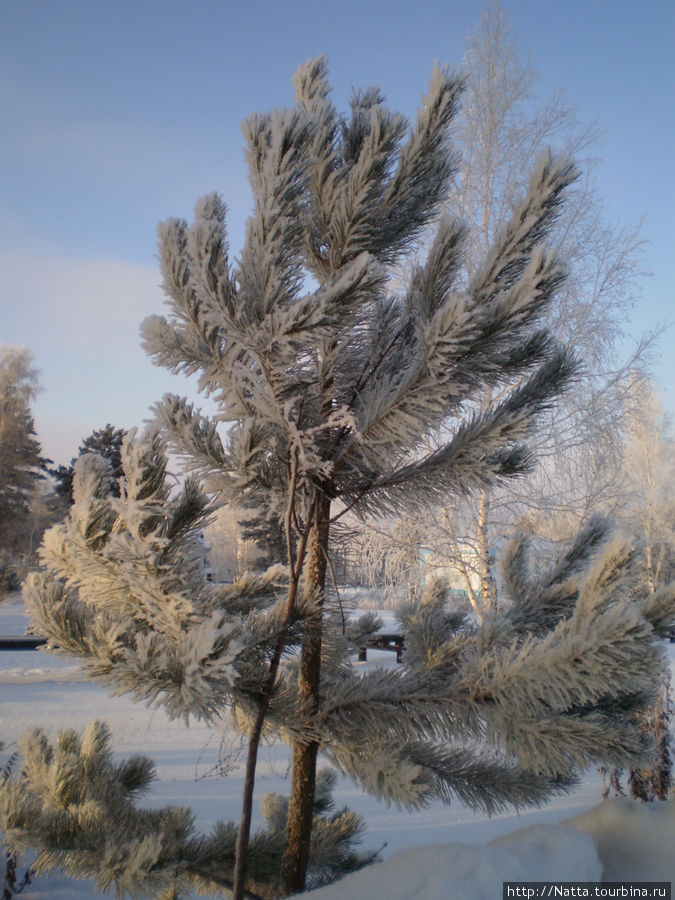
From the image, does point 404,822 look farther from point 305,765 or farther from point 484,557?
point 305,765

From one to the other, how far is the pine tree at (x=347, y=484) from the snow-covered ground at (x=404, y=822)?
0.15 m

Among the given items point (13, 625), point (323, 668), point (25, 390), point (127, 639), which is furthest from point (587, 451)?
point (13, 625)

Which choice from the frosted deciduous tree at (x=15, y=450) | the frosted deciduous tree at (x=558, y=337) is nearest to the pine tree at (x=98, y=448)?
the frosted deciduous tree at (x=15, y=450)

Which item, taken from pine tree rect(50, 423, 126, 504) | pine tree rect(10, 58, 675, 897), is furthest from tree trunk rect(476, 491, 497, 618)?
pine tree rect(50, 423, 126, 504)

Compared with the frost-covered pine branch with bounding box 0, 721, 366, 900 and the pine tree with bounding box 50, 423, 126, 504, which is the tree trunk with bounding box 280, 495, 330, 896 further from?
the pine tree with bounding box 50, 423, 126, 504

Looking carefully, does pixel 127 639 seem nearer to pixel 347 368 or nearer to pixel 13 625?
pixel 347 368

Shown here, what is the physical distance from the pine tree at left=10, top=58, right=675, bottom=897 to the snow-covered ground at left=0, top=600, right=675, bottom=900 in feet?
0.48

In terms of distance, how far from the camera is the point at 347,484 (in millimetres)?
1748

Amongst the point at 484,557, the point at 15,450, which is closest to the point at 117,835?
the point at 484,557

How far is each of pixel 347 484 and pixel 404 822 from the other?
15.1 ft

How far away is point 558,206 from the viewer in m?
1.41

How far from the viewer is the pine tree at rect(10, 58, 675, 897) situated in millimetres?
1145

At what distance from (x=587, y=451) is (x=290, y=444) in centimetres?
667

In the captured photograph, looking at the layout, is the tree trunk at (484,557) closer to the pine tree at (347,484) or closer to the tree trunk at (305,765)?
the pine tree at (347,484)
